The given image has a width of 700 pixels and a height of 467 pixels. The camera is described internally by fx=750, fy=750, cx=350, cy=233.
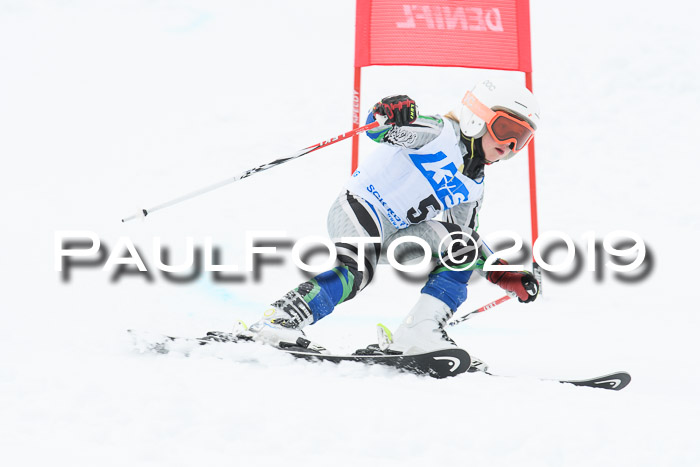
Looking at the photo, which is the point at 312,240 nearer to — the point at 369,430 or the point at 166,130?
the point at 369,430

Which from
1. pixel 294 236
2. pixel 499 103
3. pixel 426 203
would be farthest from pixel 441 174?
pixel 294 236

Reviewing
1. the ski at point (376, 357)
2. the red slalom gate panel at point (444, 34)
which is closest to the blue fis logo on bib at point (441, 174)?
the ski at point (376, 357)

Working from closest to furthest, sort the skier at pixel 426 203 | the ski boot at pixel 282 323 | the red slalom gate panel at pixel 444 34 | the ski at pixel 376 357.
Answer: the ski at pixel 376 357 → the ski boot at pixel 282 323 → the skier at pixel 426 203 → the red slalom gate panel at pixel 444 34

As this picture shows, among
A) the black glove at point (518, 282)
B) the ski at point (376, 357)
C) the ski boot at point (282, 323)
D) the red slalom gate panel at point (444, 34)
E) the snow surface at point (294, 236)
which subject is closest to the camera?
the snow surface at point (294, 236)

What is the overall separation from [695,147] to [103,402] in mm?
8150

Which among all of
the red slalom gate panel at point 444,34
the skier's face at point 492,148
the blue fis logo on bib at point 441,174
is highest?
the red slalom gate panel at point 444,34

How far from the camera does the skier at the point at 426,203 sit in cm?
336

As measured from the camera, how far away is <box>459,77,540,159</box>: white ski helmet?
11.2ft

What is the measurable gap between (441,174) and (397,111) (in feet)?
1.39

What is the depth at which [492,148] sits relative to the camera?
3.46 meters

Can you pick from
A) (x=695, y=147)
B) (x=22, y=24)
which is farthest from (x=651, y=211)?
(x=22, y=24)

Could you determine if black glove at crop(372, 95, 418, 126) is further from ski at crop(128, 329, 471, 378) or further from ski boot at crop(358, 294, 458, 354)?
ski at crop(128, 329, 471, 378)

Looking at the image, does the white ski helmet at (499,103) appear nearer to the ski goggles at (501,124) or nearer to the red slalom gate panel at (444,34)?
the ski goggles at (501,124)

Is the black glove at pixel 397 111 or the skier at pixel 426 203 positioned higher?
the black glove at pixel 397 111
